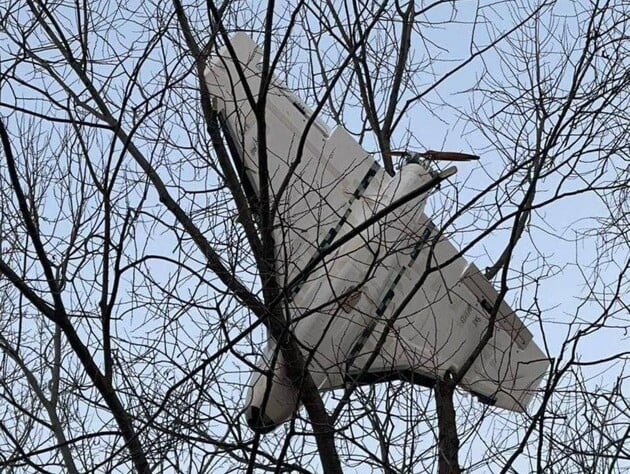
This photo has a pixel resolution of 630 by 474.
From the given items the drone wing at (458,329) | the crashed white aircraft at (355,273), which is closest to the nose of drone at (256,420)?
the crashed white aircraft at (355,273)

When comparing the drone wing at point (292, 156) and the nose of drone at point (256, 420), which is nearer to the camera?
the nose of drone at point (256, 420)

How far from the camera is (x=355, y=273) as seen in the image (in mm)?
5066

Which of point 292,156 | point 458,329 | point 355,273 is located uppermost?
point 292,156

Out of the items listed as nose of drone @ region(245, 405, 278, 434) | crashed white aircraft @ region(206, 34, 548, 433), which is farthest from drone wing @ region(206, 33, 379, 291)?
nose of drone @ region(245, 405, 278, 434)

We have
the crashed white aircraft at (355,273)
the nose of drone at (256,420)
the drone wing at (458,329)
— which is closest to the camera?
the nose of drone at (256,420)

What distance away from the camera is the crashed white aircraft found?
478 centimetres

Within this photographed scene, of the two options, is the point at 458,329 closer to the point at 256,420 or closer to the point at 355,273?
the point at 355,273

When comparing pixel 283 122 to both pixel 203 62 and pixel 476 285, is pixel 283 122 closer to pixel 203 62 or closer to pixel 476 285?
pixel 203 62

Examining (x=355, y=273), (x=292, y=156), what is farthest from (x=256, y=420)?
(x=292, y=156)

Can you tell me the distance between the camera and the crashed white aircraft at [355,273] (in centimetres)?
478

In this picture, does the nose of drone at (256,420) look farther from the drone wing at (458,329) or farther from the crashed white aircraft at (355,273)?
the drone wing at (458,329)

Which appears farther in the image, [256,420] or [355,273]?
[355,273]

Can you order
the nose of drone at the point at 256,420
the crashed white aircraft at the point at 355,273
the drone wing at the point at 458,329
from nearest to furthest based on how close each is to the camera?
the nose of drone at the point at 256,420, the crashed white aircraft at the point at 355,273, the drone wing at the point at 458,329

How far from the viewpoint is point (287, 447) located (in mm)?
4312
